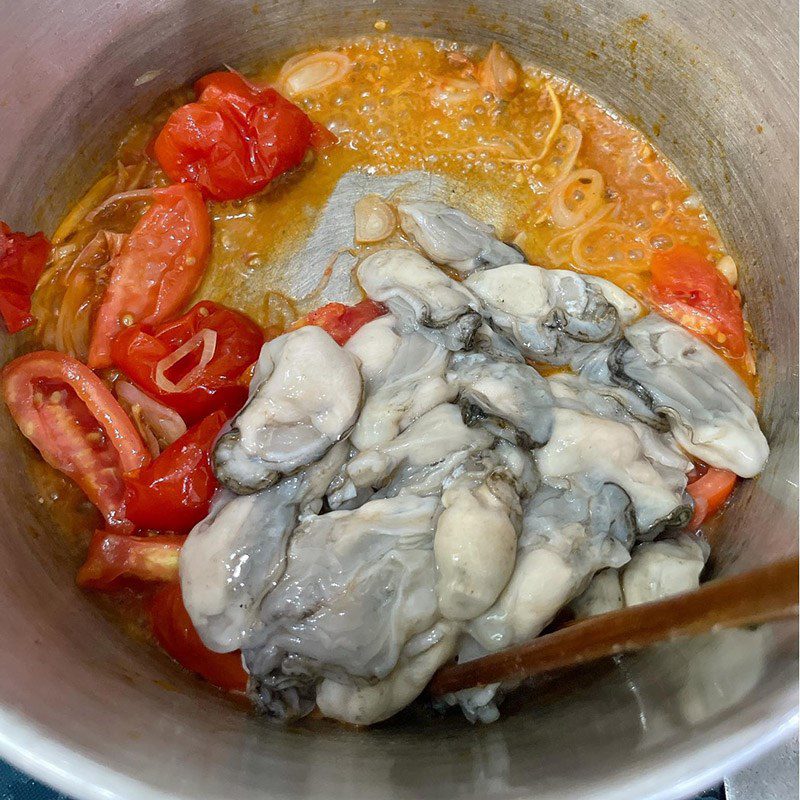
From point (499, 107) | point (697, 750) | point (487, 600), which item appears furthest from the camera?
point (499, 107)

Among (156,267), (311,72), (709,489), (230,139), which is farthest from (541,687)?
(311,72)

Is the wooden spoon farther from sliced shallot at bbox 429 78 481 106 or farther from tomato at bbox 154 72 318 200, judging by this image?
sliced shallot at bbox 429 78 481 106

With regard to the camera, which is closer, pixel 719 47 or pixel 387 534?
pixel 387 534

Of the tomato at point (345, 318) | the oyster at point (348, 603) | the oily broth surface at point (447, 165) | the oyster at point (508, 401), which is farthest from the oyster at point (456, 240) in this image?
the oyster at point (348, 603)

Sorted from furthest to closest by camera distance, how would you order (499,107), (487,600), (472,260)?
(499,107), (472,260), (487,600)

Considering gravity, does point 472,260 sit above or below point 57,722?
above

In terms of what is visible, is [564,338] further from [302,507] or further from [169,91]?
[169,91]

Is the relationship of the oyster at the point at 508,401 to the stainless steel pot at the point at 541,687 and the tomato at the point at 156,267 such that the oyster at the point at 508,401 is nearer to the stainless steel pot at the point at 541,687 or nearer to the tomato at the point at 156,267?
the stainless steel pot at the point at 541,687

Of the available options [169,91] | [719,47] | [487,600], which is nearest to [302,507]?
[487,600]

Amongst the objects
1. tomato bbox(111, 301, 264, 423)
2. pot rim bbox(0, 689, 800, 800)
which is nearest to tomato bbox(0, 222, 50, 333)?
tomato bbox(111, 301, 264, 423)
